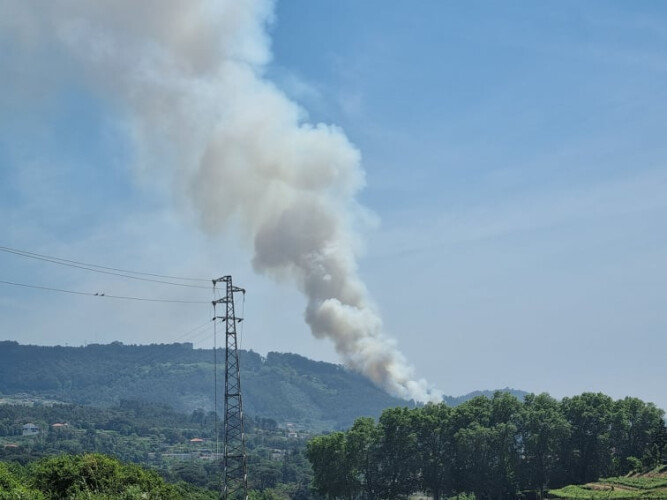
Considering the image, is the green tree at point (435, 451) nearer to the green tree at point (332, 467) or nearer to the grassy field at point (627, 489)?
the green tree at point (332, 467)

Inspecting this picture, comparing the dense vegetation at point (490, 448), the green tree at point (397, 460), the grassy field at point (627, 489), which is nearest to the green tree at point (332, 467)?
the dense vegetation at point (490, 448)

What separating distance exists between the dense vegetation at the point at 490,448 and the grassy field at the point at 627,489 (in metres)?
9.14

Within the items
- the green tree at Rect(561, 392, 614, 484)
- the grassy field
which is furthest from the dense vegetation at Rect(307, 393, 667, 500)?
the grassy field

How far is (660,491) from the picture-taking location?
6838cm

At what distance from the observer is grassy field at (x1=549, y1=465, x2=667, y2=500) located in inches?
2675

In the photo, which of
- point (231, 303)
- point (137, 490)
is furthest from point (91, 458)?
point (231, 303)

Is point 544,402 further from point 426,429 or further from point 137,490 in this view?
point 137,490

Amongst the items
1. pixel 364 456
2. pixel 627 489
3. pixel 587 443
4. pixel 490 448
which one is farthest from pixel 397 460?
pixel 627 489

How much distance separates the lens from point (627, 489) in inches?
2904

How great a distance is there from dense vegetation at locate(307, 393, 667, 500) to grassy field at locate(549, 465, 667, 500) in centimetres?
914

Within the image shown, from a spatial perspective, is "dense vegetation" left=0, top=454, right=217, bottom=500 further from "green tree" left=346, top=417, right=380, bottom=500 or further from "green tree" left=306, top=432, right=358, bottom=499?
"green tree" left=346, top=417, right=380, bottom=500

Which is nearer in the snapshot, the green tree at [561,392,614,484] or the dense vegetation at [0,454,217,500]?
the dense vegetation at [0,454,217,500]

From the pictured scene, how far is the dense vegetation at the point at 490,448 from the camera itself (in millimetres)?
92438

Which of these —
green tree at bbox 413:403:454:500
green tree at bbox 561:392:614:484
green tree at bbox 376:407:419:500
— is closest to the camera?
green tree at bbox 561:392:614:484
